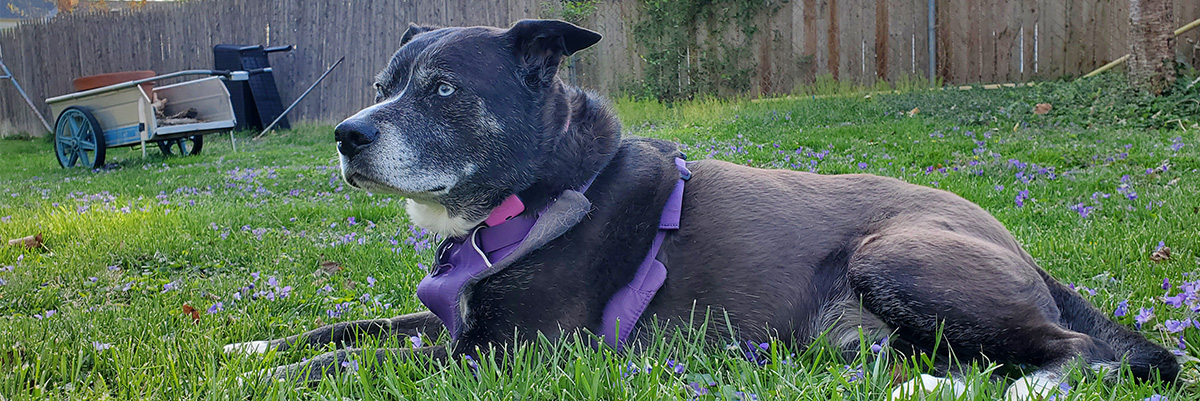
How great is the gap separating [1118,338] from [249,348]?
2606 mm

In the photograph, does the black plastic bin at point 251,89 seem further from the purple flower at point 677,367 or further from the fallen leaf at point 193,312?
the purple flower at point 677,367

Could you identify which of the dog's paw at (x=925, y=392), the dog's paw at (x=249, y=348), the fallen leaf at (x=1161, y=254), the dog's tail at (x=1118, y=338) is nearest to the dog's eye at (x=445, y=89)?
the dog's paw at (x=249, y=348)

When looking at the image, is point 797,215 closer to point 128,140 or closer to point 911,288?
point 911,288

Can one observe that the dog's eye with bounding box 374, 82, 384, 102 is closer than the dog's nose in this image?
No

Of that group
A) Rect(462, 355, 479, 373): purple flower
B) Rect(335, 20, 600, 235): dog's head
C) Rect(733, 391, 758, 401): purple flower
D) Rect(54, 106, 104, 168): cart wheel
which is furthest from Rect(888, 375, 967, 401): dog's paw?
Rect(54, 106, 104, 168): cart wheel

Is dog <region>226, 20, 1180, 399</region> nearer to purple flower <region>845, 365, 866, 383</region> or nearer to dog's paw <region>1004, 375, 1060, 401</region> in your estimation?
dog's paw <region>1004, 375, 1060, 401</region>

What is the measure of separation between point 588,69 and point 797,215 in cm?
1049

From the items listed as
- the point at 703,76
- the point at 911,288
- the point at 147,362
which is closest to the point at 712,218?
the point at 911,288

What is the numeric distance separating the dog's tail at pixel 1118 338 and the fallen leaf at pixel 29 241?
4811mm

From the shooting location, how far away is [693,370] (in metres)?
2.14

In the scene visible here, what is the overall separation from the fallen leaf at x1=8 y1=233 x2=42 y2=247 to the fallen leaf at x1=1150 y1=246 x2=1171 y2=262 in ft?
18.0

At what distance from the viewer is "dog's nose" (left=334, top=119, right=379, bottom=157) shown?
7.42 ft

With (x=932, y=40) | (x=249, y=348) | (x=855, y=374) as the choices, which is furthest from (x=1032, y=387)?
(x=932, y=40)

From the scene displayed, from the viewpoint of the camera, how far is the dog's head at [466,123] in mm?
2299
